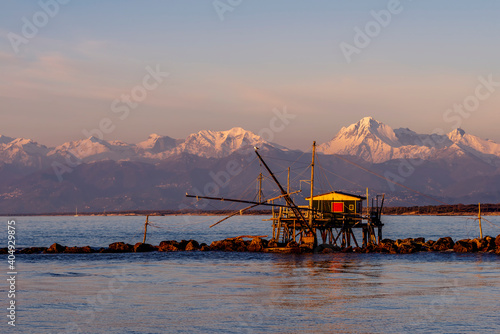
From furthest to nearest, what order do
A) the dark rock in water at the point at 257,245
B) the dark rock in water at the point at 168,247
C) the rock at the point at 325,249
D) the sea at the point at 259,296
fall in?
1. the dark rock in water at the point at 168,247
2. the dark rock in water at the point at 257,245
3. the rock at the point at 325,249
4. the sea at the point at 259,296

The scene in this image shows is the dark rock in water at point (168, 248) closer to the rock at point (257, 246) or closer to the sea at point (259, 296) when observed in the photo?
the rock at point (257, 246)

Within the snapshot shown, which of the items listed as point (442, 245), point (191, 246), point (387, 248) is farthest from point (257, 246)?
point (442, 245)

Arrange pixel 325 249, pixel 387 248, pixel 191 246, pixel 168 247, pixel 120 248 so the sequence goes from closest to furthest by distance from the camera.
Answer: pixel 387 248, pixel 325 249, pixel 191 246, pixel 168 247, pixel 120 248

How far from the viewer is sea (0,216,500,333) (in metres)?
37.6

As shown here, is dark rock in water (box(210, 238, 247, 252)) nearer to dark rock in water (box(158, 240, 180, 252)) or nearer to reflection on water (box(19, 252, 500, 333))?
dark rock in water (box(158, 240, 180, 252))

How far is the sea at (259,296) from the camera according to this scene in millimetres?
37562

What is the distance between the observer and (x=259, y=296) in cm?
4697

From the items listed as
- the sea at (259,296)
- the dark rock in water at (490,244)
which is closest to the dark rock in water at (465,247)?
the dark rock in water at (490,244)

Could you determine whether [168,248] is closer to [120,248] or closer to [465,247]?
[120,248]

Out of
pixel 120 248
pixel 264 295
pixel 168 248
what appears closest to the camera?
pixel 264 295

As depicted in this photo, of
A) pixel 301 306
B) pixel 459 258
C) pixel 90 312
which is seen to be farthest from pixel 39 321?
pixel 459 258

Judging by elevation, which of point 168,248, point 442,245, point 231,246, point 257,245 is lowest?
point 168,248

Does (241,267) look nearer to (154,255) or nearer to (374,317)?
(154,255)

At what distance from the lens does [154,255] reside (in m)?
81.1
